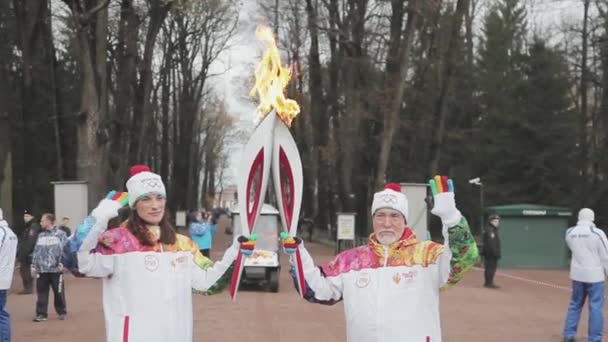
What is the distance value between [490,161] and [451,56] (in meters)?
11.7

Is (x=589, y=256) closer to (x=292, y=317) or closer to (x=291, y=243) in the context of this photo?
(x=292, y=317)

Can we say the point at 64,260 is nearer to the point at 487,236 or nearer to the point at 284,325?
the point at 284,325

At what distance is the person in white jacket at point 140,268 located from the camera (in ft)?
13.3

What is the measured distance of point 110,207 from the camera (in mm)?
4137

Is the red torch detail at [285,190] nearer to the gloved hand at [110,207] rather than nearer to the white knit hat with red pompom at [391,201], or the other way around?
the white knit hat with red pompom at [391,201]

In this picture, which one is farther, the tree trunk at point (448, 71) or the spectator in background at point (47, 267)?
the tree trunk at point (448, 71)

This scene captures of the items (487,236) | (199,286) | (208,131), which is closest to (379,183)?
(487,236)

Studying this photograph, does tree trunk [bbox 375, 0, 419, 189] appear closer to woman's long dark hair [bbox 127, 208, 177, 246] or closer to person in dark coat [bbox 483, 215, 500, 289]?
person in dark coat [bbox 483, 215, 500, 289]

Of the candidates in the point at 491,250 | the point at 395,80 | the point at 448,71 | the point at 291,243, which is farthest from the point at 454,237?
the point at 448,71

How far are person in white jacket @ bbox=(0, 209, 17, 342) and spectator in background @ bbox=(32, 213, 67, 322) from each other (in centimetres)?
183

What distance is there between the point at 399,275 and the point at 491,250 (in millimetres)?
12336

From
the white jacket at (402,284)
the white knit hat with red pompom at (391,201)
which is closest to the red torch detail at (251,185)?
the white jacket at (402,284)

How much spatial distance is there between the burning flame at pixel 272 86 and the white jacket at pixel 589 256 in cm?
556

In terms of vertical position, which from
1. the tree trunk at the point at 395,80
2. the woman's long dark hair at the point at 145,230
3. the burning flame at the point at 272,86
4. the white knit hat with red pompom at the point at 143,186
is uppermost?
the tree trunk at the point at 395,80
